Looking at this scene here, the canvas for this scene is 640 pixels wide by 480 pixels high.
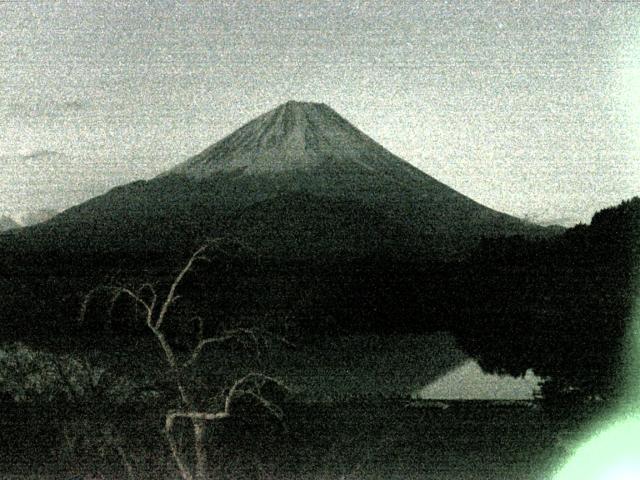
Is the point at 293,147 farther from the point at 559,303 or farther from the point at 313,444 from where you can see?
the point at 313,444

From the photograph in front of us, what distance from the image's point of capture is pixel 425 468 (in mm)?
7066

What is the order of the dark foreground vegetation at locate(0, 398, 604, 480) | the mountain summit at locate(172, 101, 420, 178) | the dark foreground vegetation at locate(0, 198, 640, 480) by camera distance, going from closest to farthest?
the dark foreground vegetation at locate(0, 198, 640, 480), the dark foreground vegetation at locate(0, 398, 604, 480), the mountain summit at locate(172, 101, 420, 178)

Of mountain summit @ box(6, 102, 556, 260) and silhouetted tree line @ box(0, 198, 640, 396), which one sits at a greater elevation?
mountain summit @ box(6, 102, 556, 260)

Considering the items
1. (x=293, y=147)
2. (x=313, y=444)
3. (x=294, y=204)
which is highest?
(x=293, y=147)

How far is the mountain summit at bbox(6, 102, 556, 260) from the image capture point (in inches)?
2692

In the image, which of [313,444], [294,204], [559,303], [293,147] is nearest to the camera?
[313,444]

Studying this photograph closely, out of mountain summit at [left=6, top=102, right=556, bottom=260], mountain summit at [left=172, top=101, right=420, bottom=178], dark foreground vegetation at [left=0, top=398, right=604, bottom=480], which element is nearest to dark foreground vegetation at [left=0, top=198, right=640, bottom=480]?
dark foreground vegetation at [left=0, top=398, right=604, bottom=480]

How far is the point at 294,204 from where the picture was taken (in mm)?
79938

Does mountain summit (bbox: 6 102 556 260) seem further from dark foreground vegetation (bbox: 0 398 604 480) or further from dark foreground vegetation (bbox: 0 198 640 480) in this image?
dark foreground vegetation (bbox: 0 398 604 480)

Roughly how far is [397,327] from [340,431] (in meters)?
14.4

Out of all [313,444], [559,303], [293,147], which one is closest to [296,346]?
[313,444]

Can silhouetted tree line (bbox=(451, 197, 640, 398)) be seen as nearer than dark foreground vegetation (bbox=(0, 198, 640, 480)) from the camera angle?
No

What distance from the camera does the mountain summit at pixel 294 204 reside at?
68.4m

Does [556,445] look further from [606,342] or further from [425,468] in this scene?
[606,342]
